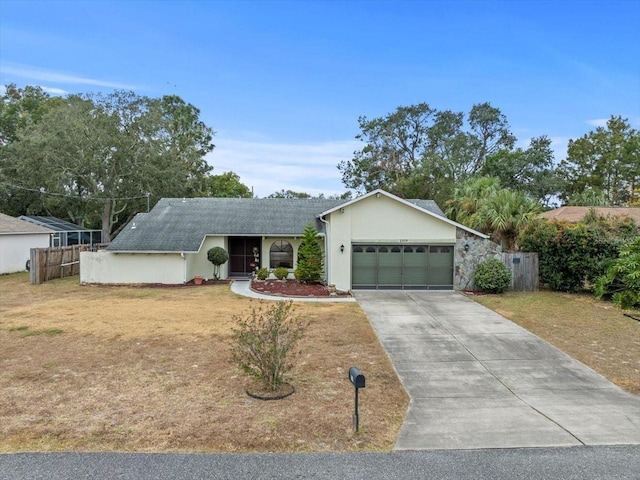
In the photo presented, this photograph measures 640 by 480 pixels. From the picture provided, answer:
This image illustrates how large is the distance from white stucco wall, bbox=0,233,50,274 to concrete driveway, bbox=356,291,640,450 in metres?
20.1

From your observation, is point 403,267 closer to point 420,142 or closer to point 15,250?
point 15,250

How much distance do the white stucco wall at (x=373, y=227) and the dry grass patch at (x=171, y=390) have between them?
180 inches

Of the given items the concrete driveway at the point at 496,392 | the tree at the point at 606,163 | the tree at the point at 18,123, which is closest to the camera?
the concrete driveway at the point at 496,392

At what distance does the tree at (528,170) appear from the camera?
121 ft

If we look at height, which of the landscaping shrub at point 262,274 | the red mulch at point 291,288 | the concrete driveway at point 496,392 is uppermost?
the landscaping shrub at point 262,274

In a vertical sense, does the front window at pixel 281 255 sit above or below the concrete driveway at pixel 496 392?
above

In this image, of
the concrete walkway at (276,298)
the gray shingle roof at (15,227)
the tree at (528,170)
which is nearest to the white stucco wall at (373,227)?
the concrete walkway at (276,298)

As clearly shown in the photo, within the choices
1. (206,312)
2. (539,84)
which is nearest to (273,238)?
(206,312)

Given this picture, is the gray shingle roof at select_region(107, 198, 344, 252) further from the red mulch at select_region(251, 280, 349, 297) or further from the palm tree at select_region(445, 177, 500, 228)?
the palm tree at select_region(445, 177, 500, 228)

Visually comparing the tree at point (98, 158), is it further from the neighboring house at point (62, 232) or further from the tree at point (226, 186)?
the tree at point (226, 186)

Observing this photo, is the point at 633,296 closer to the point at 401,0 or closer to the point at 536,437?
the point at 536,437

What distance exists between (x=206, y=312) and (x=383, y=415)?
7988mm

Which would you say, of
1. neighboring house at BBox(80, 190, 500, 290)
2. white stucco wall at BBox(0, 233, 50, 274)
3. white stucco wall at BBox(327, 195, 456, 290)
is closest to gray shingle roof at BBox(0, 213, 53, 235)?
white stucco wall at BBox(0, 233, 50, 274)

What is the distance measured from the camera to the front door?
20156mm
